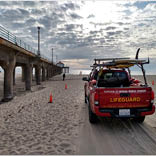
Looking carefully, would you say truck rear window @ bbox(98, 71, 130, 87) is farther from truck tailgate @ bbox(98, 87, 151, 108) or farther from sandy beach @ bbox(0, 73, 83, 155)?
sandy beach @ bbox(0, 73, 83, 155)

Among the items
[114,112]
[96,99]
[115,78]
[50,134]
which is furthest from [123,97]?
[50,134]

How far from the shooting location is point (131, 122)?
5688 millimetres

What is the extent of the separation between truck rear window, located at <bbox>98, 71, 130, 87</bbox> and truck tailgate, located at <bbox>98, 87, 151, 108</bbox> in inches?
65.6

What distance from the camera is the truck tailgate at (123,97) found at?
4641mm

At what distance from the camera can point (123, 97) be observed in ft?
15.3

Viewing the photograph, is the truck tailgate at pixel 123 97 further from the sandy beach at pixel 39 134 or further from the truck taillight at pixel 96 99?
the sandy beach at pixel 39 134

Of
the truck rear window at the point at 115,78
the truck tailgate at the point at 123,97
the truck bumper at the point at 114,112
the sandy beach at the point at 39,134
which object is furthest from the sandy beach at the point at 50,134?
the truck rear window at the point at 115,78

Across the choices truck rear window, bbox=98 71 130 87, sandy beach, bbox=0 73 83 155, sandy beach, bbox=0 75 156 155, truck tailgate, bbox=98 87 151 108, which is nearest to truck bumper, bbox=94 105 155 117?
truck tailgate, bbox=98 87 151 108

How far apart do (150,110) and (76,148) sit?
2926mm

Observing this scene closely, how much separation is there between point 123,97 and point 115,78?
191 centimetres

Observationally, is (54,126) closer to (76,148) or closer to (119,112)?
(76,148)

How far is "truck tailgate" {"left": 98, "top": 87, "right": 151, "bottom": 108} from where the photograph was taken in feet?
15.2

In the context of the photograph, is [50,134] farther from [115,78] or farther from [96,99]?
[115,78]

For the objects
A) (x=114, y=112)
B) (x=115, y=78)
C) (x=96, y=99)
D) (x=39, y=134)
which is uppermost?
(x=115, y=78)
